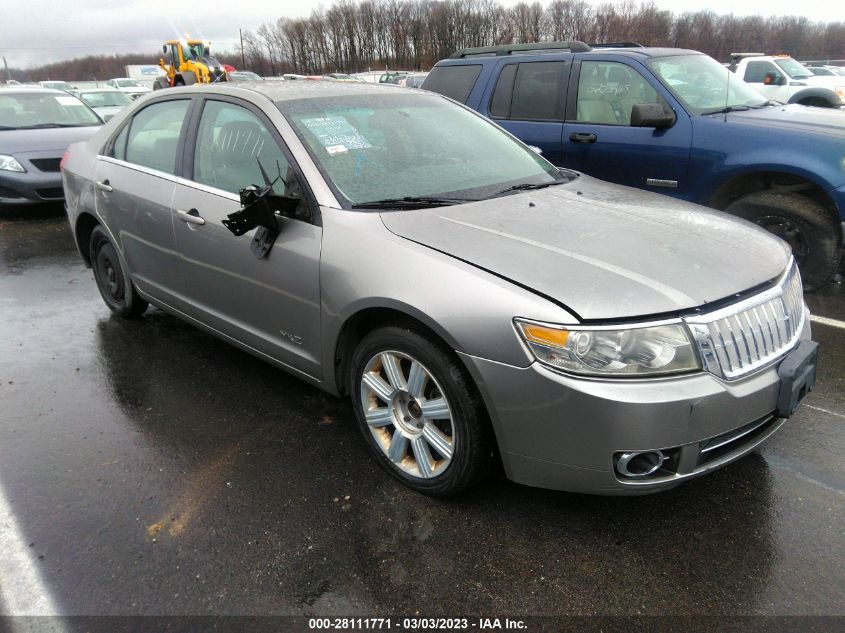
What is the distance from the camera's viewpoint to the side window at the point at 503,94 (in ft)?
20.4

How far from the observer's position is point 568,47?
6.01 meters

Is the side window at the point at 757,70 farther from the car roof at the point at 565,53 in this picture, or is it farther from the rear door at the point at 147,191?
the rear door at the point at 147,191

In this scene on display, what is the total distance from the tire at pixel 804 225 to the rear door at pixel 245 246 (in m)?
3.69

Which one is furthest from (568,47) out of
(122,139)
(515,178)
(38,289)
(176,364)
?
(38,289)

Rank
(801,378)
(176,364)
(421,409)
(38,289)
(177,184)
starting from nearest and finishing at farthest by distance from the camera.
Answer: (801,378) < (421,409) < (177,184) < (176,364) < (38,289)

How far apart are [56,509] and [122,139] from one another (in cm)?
261

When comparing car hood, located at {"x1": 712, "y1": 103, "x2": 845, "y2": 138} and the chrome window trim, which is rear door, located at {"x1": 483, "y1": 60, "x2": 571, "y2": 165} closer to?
car hood, located at {"x1": 712, "y1": 103, "x2": 845, "y2": 138}

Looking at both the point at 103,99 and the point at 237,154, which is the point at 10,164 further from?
the point at 103,99

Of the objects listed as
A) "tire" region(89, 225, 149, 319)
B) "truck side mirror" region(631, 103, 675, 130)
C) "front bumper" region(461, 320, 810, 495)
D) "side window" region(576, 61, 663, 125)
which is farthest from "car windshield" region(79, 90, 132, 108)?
"front bumper" region(461, 320, 810, 495)

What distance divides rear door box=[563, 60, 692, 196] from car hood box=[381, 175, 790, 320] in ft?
7.33

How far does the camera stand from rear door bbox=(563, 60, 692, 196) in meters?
5.22

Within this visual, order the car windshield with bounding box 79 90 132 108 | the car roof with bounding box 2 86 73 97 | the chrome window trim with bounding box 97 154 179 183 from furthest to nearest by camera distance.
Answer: the car windshield with bounding box 79 90 132 108
the car roof with bounding box 2 86 73 97
the chrome window trim with bounding box 97 154 179 183

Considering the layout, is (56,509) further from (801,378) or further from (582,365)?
(801,378)

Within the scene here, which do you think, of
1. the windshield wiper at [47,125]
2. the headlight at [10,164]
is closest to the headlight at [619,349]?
the headlight at [10,164]
